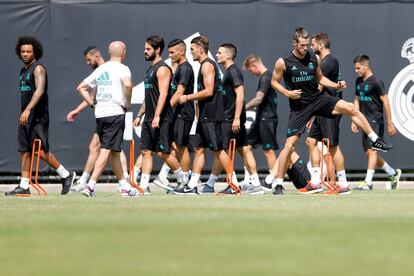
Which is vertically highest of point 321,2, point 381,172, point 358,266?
point 321,2

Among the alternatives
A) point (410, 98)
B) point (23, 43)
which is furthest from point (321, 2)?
point (23, 43)

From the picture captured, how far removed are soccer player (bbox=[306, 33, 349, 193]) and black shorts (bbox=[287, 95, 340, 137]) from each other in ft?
3.28

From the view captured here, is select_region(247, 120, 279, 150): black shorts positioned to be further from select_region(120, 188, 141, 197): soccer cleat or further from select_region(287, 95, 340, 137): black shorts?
select_region(120, 188, 141, 197): soccer cleat

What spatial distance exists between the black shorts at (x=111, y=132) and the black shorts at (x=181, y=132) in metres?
1.80

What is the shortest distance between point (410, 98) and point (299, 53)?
18.2ft

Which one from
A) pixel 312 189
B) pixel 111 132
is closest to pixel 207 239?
pixel 111 132

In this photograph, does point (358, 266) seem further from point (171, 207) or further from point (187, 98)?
point (187, 98)

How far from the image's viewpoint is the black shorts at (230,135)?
17.4 metres

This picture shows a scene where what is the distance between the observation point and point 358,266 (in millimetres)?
7117

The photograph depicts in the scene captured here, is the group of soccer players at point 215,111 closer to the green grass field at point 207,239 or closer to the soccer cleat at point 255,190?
the soccer cleat at point 255,190

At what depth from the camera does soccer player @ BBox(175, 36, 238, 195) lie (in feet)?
56.0

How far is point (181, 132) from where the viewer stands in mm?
17969

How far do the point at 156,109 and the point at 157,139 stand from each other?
0.49 meters

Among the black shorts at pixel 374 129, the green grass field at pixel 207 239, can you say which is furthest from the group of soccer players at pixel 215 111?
the green grass field at pixel 207 239
